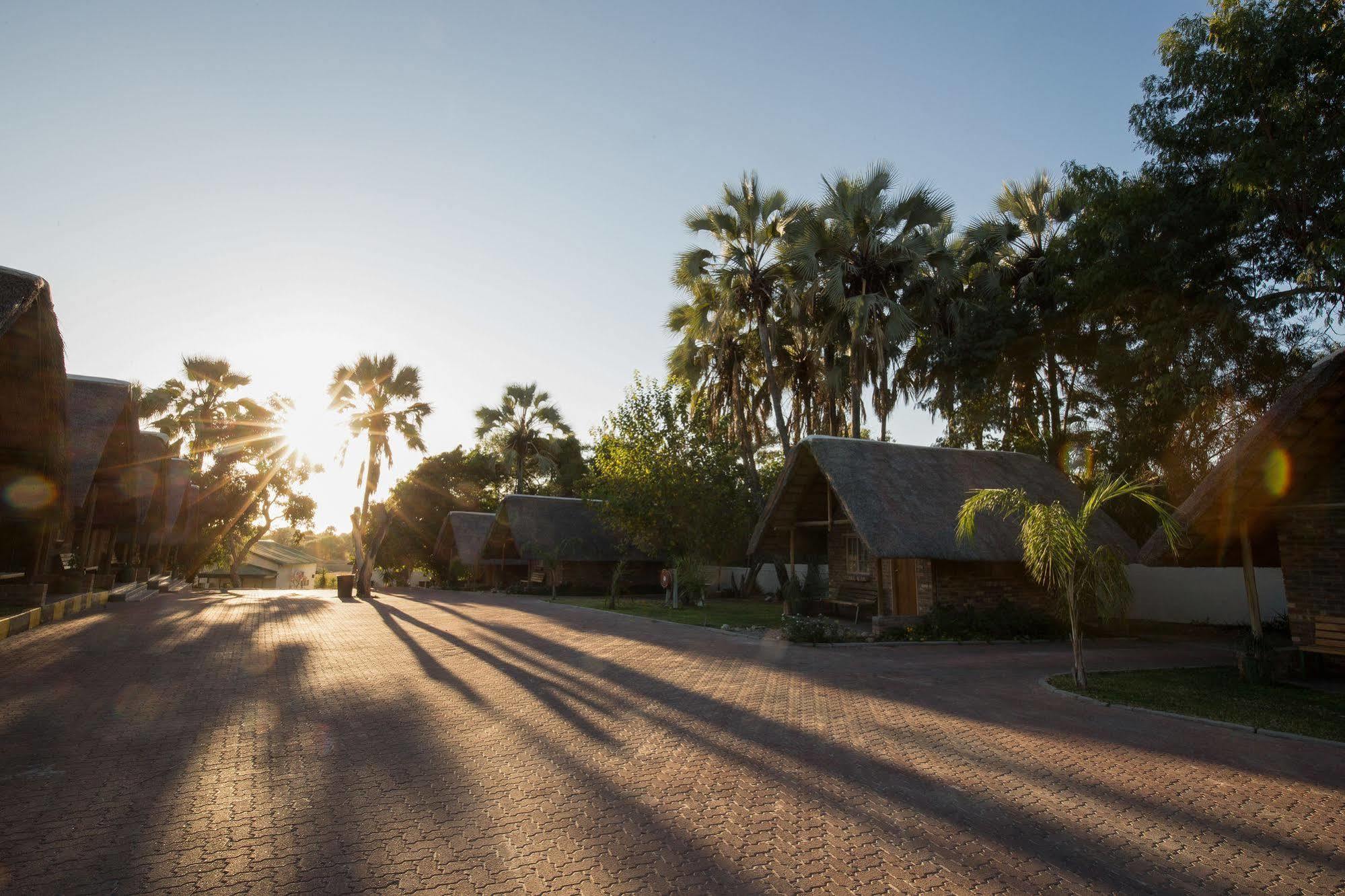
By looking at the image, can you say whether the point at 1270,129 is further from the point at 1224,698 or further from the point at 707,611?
the point at 707,611

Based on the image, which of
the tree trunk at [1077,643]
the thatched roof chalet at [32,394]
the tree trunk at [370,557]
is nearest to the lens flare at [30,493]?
the thatched roof chalet at [32,394]

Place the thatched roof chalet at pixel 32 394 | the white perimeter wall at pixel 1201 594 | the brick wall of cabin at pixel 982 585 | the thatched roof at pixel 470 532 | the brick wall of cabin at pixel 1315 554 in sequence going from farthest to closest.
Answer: the thatched roof at pixel 470 532 < the white perimeter wall at pixel 1201 594 < the brick wall of cabin at pixel 982 585 < the brick wall of cabin at pixel 1315 554 < the thatched roof chalet at pixel 32 394

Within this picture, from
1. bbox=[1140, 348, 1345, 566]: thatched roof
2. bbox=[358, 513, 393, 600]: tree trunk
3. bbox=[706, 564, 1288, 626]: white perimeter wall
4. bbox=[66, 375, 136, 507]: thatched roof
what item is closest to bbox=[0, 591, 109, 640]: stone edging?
bbox=[66, 375, 136, 507]: thatched roof

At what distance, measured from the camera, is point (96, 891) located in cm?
370

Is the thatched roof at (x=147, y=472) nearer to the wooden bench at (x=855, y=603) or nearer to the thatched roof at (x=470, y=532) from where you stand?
the thatched roof at (x=470, y=532)

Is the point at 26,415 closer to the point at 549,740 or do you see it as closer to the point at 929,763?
the point at 549,740

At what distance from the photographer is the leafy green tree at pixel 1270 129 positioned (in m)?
14.9

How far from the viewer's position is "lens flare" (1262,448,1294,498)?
10477 mm

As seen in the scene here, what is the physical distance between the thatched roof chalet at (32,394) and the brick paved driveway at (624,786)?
3997mm

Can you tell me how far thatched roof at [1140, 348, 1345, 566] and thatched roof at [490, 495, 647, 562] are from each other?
2274 centimetres

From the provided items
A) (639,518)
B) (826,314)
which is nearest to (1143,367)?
(826,314)

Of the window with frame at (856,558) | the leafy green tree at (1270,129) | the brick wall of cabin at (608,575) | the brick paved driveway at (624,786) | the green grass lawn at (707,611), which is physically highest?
the leafy green tree at (1270,129)

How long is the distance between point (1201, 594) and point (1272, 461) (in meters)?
10.5

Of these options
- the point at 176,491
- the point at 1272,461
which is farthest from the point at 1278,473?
the point at 176,491
